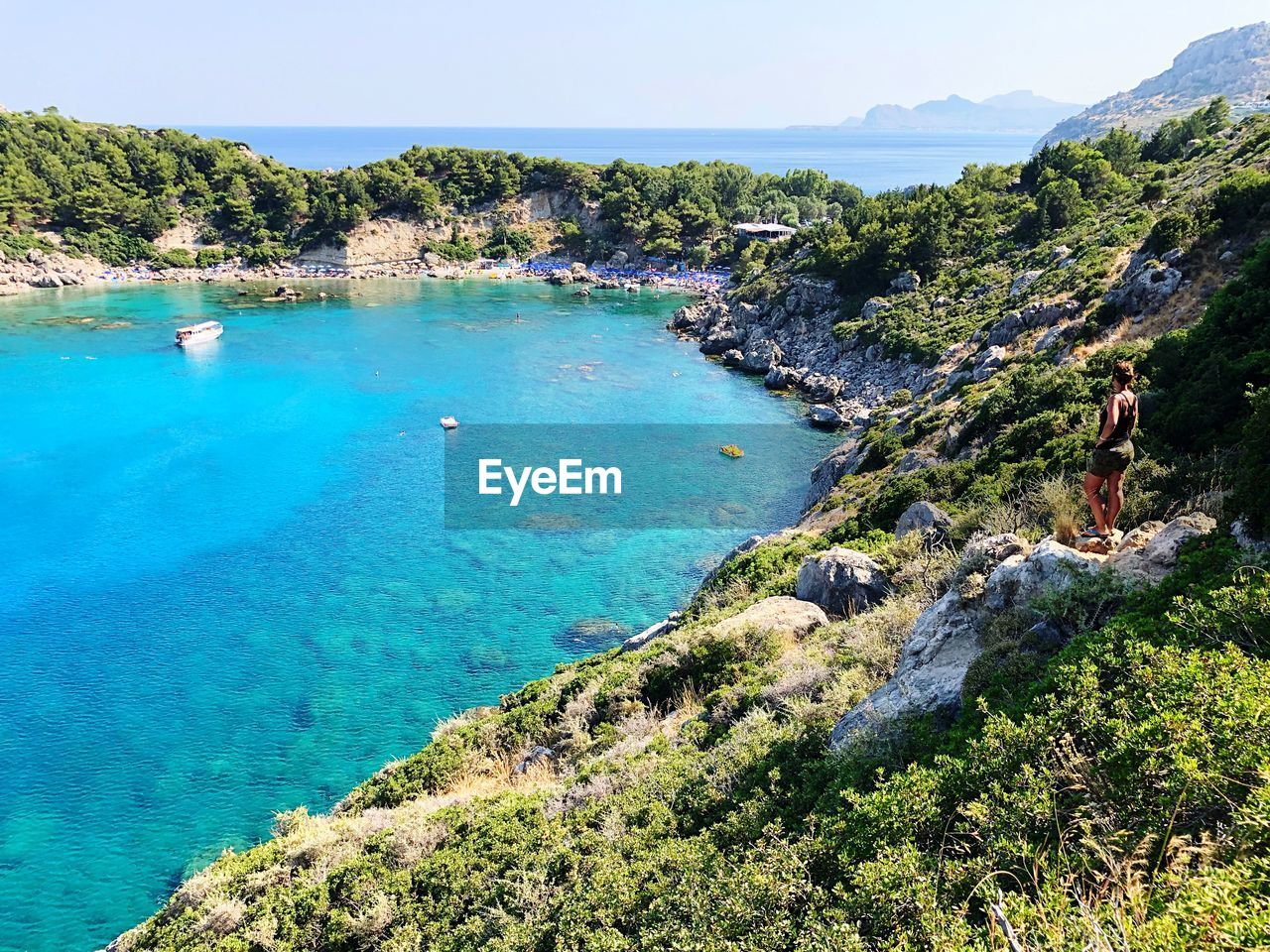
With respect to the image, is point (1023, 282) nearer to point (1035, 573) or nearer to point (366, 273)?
point (1035, 573)

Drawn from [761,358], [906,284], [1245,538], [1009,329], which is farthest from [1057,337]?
[761,358]

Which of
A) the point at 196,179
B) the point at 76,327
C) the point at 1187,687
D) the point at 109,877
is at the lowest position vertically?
the point at 109,877

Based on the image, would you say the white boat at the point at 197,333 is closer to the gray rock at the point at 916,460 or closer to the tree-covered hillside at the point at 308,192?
the tree-covered hillside at the point at 308,192

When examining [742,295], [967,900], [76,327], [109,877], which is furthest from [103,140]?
[967,900]

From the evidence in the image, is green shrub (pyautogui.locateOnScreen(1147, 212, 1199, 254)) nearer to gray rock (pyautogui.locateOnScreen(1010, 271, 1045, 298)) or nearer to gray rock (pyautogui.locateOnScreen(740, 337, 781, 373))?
gray rock (pyautogui.locateOnScreen(1010, 271, 1045, 298))

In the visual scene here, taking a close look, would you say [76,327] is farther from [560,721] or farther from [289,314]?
[560,721]

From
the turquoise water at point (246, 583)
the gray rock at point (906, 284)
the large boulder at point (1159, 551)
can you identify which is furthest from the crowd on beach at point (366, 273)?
the large boulder at point (1159, 551)
